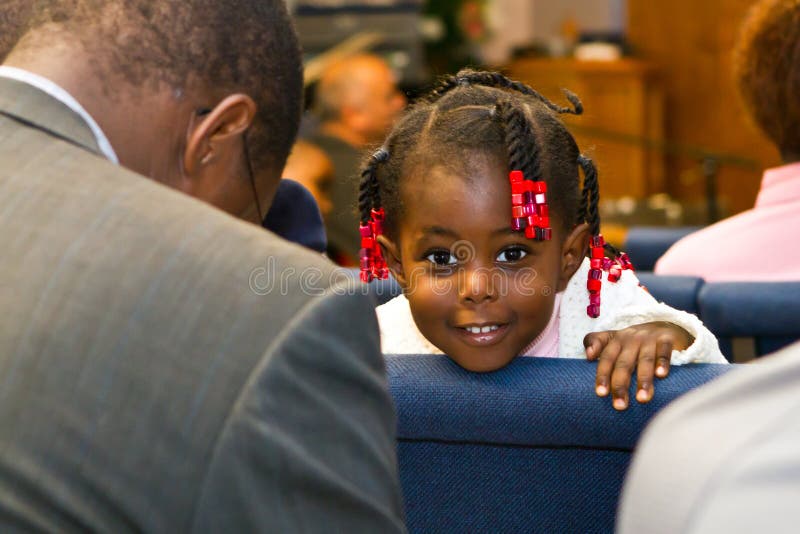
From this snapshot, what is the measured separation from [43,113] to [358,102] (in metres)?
3.97

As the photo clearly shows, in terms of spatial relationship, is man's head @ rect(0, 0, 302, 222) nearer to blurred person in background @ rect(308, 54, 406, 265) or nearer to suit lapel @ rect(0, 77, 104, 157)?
suit lapel @ rect(0, 77, 104, 157)

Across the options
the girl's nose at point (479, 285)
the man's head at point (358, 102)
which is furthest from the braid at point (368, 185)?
the man's head at point (358, 102)

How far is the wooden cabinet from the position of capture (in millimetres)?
7398

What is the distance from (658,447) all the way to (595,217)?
1.27 metres

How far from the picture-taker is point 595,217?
182 centimetres

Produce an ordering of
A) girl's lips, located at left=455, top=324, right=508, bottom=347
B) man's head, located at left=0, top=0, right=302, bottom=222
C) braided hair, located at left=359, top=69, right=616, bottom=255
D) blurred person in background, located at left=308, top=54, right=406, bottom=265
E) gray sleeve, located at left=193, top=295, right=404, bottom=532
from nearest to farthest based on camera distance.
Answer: gray sleeve, located at left=193, top=295, right=404, bottom=532
man's head, located at left=0, top=0, right=302, bottom=222
girl's lips, located at left=455, top=324, right=508, bottom=347
braided hair, located at left=359, top=69, right=616, bottom=255
blurred person in background, located at left=308, top=54, right=406, bottom=265

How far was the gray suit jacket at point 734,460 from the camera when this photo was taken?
0.51 metres

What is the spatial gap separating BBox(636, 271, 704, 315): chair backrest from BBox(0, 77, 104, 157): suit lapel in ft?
4.06

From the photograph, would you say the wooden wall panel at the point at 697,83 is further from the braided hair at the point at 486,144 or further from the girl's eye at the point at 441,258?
A: the girl's eye at the point at 441,258

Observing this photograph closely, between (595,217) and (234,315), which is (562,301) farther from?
(234,315)

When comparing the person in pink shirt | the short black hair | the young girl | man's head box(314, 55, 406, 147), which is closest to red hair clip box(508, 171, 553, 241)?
the young girl

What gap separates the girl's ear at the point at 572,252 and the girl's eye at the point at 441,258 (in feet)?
0.66

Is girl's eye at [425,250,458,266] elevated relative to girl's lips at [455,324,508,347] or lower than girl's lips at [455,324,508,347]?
elevated

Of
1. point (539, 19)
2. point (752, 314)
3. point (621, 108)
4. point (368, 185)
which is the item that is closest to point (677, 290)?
point (752, 314)
